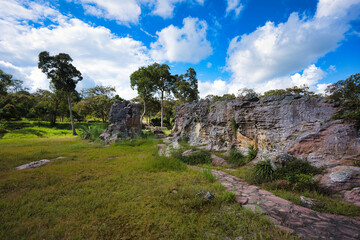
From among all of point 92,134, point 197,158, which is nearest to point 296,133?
point 197,158

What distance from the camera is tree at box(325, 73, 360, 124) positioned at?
501 centimetres

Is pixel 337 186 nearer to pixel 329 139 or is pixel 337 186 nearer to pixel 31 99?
pixel 329 139

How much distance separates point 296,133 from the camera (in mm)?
6219

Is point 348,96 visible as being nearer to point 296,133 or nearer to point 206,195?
point 296,133

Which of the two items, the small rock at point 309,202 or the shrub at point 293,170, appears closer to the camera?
the small rock at point 309,202

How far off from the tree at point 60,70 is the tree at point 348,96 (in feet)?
96.0

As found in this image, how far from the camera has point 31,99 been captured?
30719 mm

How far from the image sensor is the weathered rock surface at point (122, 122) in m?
15.0

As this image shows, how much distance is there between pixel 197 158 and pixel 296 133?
5054mm

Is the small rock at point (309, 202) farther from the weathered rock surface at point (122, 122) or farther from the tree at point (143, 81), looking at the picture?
the tree at point (143, 81)

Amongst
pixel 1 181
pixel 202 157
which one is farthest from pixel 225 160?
pixel 1 181

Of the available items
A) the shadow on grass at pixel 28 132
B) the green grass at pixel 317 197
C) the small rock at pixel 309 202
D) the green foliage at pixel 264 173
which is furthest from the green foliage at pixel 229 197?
the shadow on grass at pixel 28 132

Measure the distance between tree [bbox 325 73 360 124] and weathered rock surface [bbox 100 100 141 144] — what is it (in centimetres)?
1563

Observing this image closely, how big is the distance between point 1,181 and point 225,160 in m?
9.46
